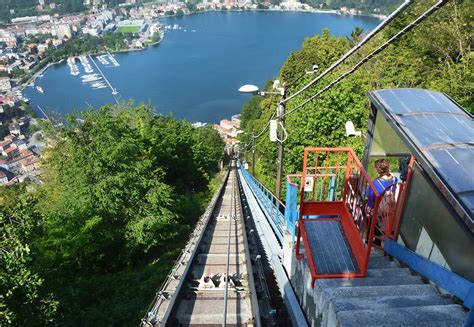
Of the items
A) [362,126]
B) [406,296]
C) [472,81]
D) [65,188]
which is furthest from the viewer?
[65,188]

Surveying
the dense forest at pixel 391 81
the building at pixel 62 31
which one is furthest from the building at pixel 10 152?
the building at pixel 62 31

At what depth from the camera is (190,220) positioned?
611 inches

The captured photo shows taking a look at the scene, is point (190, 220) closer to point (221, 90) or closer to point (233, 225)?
point (233, 225)

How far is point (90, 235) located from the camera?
1021cm

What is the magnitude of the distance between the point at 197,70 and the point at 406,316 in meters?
89.0

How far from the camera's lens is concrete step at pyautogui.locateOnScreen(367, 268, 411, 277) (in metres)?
4.04

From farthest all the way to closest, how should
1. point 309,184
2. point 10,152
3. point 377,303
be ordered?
point 10,152, point 309,184, point 377,303

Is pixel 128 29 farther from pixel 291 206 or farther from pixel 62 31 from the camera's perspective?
pixel 291 206

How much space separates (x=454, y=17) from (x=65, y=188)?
56.6ft

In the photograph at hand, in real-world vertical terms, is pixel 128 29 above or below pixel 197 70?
above

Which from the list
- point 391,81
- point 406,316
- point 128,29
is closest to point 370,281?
point 406,316

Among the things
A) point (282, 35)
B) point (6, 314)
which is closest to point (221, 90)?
point (282, 35)

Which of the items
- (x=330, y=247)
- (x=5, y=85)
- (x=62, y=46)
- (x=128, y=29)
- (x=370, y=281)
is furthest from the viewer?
(x=128, y=29)

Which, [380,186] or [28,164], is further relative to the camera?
[28,164]
